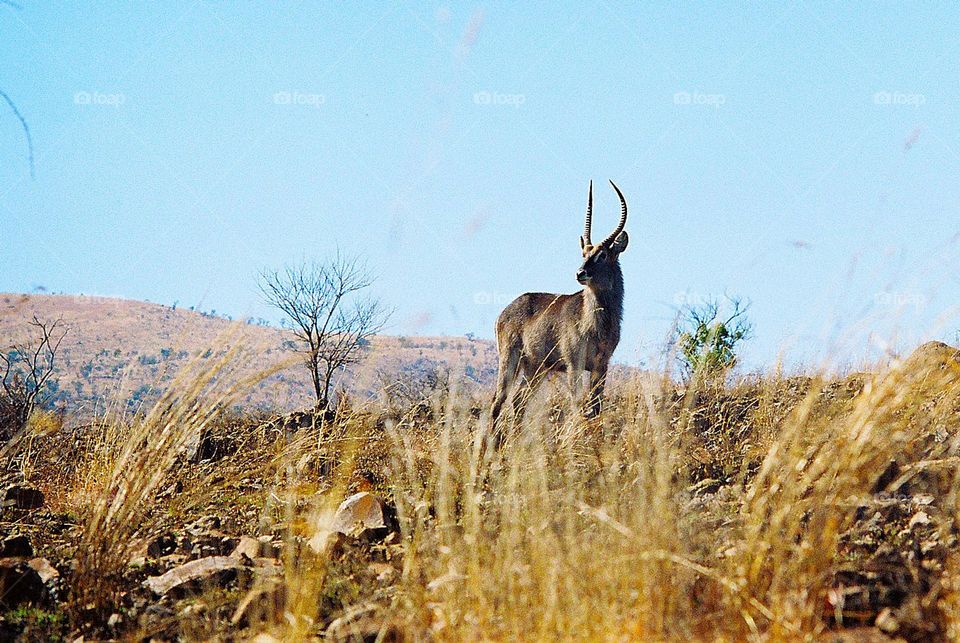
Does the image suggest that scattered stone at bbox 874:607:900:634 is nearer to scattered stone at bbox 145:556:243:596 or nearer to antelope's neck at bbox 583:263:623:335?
scattered stone at bbox 145:556:243:596

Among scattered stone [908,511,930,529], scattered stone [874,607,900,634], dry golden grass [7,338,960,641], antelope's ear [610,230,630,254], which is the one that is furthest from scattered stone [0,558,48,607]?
antelope's ear [610,230,630,254]

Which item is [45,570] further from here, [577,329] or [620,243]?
[620,243]

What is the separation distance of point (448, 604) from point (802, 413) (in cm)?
142

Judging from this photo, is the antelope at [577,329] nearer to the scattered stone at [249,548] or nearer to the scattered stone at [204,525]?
the scattered stone at [204,525]

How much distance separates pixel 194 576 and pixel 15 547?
1.28 meters

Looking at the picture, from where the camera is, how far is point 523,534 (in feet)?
14.3

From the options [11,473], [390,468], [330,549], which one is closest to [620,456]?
[390,468]

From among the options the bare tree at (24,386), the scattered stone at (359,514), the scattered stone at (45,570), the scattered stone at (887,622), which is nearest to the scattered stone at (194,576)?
the scattered stone at (45,570)

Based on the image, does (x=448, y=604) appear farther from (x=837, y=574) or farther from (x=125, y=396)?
(x=125, y=396)

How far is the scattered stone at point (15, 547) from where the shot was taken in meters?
5.18

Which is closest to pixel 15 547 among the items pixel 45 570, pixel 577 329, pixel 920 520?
pixel 45 570

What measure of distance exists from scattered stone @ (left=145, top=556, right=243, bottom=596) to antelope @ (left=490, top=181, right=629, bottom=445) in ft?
19.2

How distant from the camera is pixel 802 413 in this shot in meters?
3.60

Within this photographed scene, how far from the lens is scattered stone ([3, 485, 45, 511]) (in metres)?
6.16
